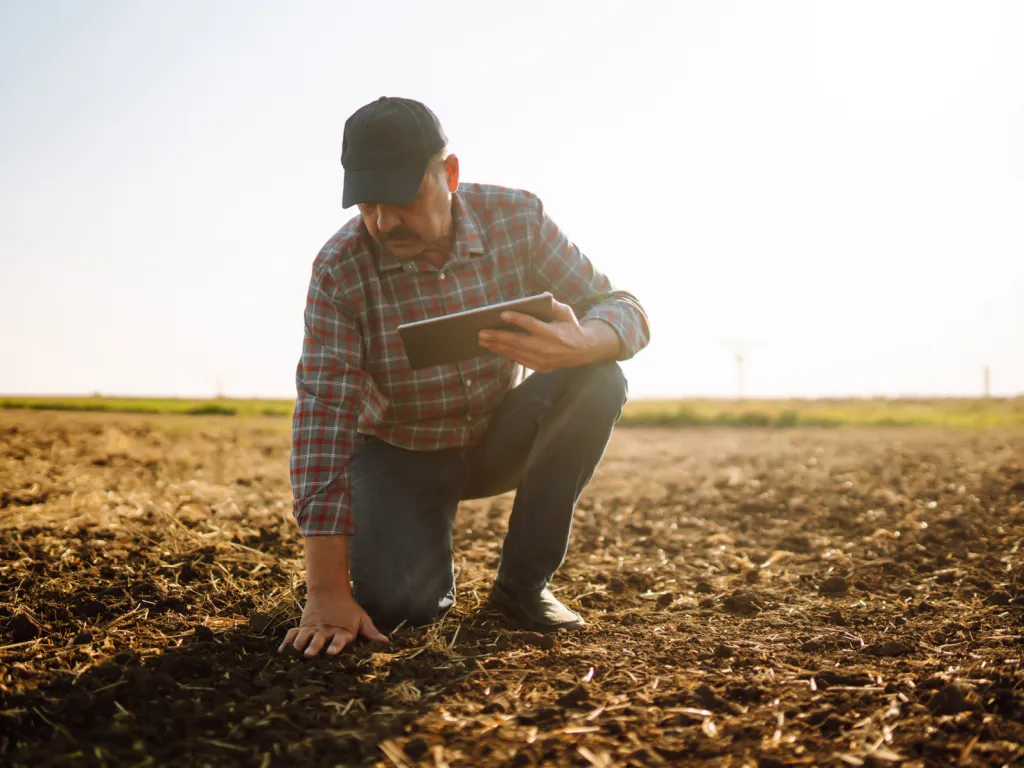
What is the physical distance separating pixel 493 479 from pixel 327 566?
91cm

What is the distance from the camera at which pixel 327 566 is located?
2.68 m

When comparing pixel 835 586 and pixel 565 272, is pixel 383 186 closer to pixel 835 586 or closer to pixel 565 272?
pixel 565 272

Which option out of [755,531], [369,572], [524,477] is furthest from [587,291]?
[755,531]

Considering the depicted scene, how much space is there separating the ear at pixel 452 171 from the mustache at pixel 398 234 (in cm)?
25

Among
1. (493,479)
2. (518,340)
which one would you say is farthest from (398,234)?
(493,479)

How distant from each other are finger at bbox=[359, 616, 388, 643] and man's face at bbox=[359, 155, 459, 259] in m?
1.23

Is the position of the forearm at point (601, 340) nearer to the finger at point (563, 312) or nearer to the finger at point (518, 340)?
the finger at point (563, 312)

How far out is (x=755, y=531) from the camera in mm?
4770

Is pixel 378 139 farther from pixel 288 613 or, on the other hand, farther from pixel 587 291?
pixel 288 613

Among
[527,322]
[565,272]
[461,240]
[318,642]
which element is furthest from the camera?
[565,272]

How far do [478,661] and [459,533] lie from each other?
7.37 ft

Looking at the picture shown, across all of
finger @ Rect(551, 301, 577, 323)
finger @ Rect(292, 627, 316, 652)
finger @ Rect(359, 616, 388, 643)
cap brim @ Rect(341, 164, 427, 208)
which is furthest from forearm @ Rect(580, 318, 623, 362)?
finger @ Rect(292, 627, 316, 652)

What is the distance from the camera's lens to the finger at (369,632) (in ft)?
8.71

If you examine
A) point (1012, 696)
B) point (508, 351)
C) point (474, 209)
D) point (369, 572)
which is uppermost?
point (474, 209)
